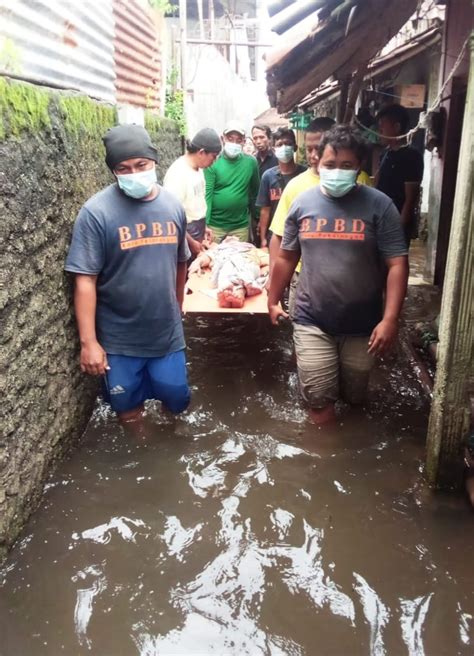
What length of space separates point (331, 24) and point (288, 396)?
2879 millimetres

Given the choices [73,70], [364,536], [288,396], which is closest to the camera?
[364,536]

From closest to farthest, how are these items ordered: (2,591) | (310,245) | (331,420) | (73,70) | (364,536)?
(2,591) < (364,536) < (310,245) < (331,420) < (73,70)

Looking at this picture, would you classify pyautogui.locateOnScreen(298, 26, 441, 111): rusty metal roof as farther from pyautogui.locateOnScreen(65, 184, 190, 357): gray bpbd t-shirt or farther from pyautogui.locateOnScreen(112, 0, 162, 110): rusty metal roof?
pyautogui.locateOnScreen(65, 184, 190, 357): gray bpbd t-shirt

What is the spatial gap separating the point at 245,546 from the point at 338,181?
220 centimetres

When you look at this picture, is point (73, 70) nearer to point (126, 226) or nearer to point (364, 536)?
point (126, 226)

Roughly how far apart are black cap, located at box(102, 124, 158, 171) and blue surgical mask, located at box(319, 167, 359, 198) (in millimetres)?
1086

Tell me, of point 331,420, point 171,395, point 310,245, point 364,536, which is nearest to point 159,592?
point 364,536

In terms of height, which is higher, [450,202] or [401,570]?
[450,202]

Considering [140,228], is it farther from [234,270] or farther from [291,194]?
[234,270]

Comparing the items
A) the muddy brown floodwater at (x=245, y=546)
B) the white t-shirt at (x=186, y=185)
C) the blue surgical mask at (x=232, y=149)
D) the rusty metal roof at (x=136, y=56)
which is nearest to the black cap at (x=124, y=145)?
the muddy brown floodwater at (x=245, y=546)

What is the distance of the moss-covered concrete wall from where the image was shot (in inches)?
104

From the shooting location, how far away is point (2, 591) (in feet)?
8.10

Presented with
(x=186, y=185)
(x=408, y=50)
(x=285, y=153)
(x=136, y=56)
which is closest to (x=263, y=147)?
(x=285, y=153)

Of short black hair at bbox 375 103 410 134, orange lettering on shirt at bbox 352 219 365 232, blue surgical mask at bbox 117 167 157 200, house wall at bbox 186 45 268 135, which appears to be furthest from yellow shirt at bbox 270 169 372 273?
house wall at bbox 186 45 268 135
